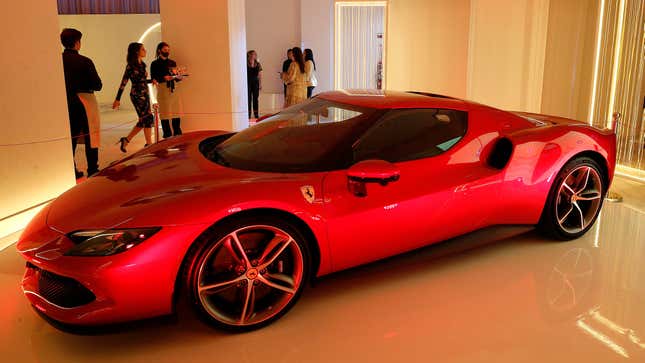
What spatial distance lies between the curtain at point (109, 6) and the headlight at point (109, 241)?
15.7 meters

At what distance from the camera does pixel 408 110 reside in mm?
3350

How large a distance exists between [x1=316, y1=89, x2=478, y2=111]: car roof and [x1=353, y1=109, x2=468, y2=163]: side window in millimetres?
52

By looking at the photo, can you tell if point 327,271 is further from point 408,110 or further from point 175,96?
point 175,96

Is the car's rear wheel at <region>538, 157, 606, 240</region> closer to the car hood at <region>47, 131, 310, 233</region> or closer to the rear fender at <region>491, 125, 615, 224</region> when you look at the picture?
the rear fender at <region>491, 125, 615, 224</region>

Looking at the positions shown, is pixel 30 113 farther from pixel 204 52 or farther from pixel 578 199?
pixel 578 199

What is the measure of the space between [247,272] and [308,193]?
0.50 metres

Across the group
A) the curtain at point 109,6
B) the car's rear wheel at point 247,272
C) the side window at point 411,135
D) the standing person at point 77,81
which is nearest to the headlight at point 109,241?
the car's rear wheel at point 247,272

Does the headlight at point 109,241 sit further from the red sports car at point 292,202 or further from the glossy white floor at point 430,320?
the glossy white floor at point 430,320

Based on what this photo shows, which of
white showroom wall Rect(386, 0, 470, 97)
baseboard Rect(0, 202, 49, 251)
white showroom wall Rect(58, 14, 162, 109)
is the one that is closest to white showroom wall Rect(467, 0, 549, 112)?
white showroom wall Rect(386, 0, 470, 97)

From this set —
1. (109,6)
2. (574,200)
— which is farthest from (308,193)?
(109,6)

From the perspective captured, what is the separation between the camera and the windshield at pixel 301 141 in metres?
2.99

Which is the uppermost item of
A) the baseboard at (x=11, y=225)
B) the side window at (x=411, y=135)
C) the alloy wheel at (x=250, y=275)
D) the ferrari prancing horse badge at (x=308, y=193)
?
the side window at (x=411, y=135)

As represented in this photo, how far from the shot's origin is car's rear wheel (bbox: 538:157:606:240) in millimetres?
3742

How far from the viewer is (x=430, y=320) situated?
9.42ft
